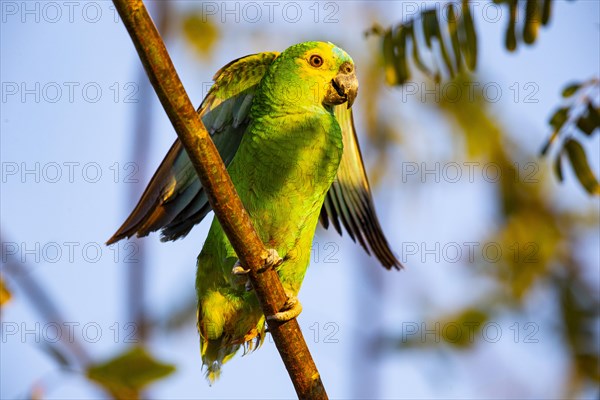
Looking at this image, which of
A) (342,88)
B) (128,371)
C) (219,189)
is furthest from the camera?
(342,88)

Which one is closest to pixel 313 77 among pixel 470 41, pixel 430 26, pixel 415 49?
pixel 415 49

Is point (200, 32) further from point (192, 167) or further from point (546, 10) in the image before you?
point (546, 10)

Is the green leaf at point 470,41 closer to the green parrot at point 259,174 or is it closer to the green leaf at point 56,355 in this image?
the green parrot at point 259,174

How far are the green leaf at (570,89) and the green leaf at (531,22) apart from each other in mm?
308

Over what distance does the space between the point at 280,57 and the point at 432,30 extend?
0.79 metres

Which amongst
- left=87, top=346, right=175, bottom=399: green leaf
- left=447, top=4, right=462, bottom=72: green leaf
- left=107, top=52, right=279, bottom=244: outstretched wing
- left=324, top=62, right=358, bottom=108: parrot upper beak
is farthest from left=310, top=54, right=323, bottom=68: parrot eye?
left=87, top=346, right=175, bottom=399: green leaf

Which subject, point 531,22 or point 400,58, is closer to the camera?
point 531,22

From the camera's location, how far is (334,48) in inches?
153

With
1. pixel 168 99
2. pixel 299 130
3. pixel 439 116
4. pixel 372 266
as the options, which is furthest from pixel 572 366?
pixel 168 99

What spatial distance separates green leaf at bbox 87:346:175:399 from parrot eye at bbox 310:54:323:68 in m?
2.17

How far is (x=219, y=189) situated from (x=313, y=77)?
1.32 m

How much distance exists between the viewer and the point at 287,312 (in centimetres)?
302

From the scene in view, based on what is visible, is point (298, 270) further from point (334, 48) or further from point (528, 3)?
point (528, 3)

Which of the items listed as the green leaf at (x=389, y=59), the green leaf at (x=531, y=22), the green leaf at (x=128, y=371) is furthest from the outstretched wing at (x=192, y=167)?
the green leaf at (x=128, y=371)
